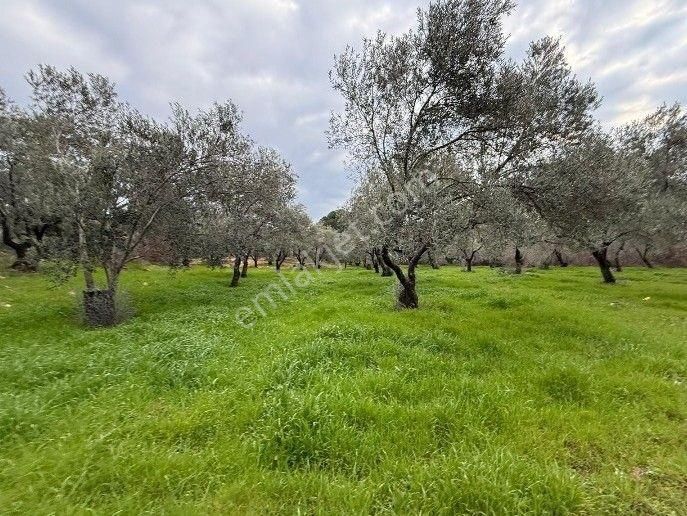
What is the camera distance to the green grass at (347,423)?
13.4 ft

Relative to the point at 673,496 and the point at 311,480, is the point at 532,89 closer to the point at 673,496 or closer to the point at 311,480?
the point at 673,496

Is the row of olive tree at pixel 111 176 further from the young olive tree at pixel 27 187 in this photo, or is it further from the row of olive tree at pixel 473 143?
the row of olive tree at pixel 473 143

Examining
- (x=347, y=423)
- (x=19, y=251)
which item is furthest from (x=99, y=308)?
(x=19, y=251)

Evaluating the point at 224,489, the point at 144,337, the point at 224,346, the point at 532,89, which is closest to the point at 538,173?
the point at 532,89

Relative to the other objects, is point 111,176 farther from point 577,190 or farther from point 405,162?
point 577,190

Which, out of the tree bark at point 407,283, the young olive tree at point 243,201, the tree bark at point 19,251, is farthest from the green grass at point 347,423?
the tree bark at point 19,251

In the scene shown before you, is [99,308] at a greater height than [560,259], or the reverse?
[560,259]

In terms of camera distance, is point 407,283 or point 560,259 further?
point 560,259

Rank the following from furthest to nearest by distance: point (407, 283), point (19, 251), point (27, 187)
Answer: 1. point (19, 251)
2. point (27, 187)
3. point (407, 283)

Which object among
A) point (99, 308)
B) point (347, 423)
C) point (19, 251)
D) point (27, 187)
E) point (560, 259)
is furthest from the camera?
point (560, 259)

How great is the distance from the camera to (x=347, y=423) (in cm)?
545

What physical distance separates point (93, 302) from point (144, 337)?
17.0 ft

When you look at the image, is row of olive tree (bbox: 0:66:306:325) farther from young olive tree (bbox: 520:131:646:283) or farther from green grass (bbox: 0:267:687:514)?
young olive tree (bbox: 520:131:646:283)

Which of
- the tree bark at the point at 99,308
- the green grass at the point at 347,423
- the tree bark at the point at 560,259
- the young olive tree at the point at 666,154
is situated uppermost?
the young olive tree at the point at 666,154
